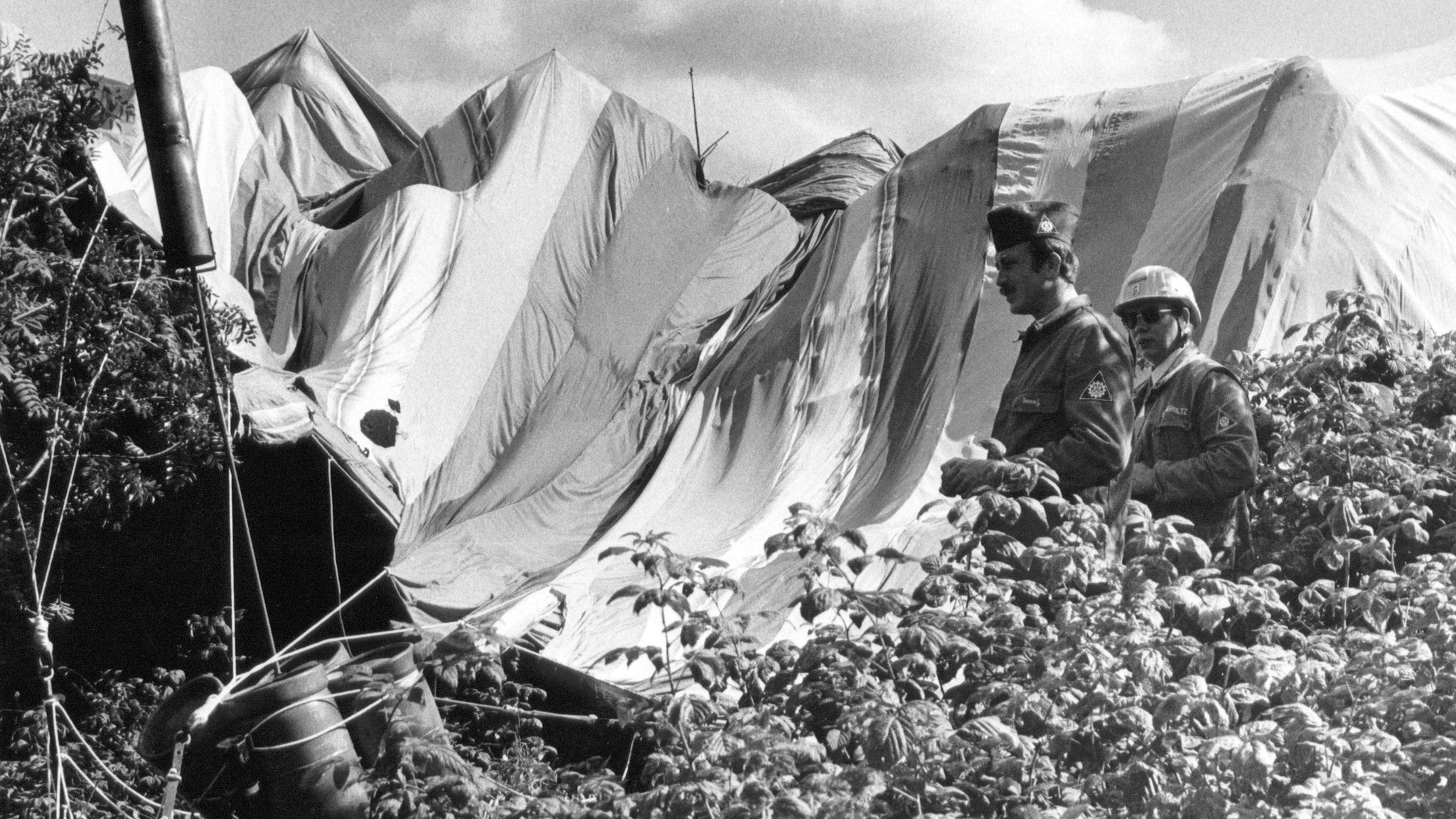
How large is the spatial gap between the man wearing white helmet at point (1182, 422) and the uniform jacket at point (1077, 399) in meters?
0.21

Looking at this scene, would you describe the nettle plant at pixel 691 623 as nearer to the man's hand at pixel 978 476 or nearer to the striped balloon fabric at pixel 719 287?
the man's hand at pixel 978 476

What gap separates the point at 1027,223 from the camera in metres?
3.34

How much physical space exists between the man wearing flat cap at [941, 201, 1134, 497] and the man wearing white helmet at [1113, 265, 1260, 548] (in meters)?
0.21

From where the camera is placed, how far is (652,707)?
2936 mm

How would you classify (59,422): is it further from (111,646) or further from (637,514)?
(637,514)

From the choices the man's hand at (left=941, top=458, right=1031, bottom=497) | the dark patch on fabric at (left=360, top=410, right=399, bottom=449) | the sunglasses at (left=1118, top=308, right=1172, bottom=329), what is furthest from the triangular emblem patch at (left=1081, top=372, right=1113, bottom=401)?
the dark patch on fabric at (left=360, top=410, right=399, bottom=449)

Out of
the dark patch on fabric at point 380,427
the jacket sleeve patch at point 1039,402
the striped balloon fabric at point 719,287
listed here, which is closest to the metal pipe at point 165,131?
the jacket sleeve patch at point 1039,402

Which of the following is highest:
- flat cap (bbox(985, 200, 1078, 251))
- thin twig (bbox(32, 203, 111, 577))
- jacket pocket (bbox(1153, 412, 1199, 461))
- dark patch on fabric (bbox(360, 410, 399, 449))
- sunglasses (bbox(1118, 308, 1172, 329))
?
sunglasses (bbox(1118, 308, 1172, 329))

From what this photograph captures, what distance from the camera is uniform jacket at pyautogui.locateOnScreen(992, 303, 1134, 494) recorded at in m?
3.26

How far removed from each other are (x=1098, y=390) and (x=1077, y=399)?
43 mm

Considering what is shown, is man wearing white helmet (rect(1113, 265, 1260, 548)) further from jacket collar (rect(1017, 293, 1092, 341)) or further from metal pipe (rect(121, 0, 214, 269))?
metal pipe (rect(121, 0, 214, 269))

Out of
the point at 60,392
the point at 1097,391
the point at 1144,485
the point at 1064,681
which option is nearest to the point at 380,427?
the point at 60,392

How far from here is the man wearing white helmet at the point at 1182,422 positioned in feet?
12.0

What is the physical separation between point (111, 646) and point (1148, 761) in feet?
15.7
